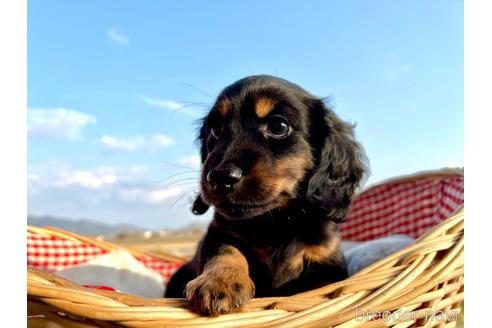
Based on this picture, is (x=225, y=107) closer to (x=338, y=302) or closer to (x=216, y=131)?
(x=216, y=131)

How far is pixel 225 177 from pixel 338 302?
0.48 metres

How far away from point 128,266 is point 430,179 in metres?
1.99

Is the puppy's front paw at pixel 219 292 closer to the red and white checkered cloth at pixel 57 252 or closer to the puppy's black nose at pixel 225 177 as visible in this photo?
the puppy's black nose at pixel 225 177

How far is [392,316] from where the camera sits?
1.43 meters

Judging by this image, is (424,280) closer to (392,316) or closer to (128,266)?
(392,316)

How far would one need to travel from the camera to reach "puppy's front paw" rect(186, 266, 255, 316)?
1.24 metres

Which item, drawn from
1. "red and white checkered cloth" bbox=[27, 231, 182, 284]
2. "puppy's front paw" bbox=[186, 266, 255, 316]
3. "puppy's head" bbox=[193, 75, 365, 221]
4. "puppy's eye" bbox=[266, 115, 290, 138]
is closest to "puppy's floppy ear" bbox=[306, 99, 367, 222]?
"puppy's head" bbox=[193, 75, 365, 221]

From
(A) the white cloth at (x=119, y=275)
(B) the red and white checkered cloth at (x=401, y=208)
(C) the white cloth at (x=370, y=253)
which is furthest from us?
(B) the red and white checkered cloth at (x=401, y=208)

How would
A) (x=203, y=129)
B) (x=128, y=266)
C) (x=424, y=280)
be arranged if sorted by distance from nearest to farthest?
(x=424, y=280) < (x=203, y=129) < (x=128, y=266)

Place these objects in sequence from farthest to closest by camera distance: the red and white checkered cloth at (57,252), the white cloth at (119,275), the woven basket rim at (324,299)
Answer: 1. the red and white checkered cloth at (57,252)
2. the white cloth at (119,275)
3. the woven basket rim at (324,299)

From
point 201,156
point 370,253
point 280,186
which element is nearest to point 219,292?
point 280,186

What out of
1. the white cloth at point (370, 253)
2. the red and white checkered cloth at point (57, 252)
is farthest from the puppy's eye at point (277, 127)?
the red and white checkered cloth at point (57, 252)

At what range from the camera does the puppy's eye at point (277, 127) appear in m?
1.66
